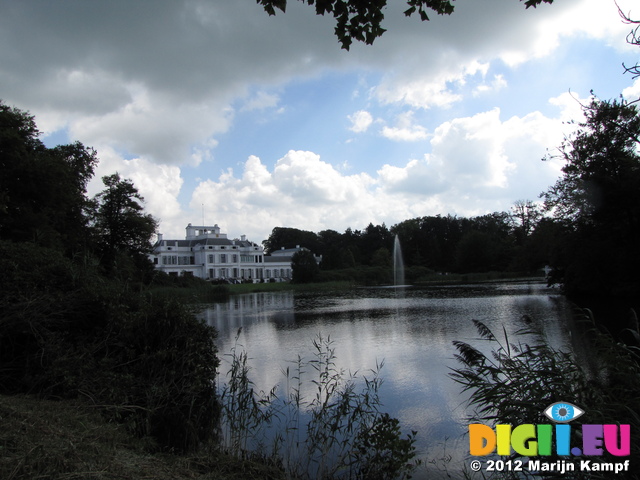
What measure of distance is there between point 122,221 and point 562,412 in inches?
1603

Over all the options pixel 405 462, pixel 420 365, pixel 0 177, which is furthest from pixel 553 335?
pixel 0 177

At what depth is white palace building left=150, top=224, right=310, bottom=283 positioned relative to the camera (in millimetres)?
78062

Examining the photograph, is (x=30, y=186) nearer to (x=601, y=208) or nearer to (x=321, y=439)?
(x=321, y=439)

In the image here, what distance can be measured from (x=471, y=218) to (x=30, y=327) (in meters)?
103

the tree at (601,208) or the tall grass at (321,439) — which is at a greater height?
the tree at (601,208)

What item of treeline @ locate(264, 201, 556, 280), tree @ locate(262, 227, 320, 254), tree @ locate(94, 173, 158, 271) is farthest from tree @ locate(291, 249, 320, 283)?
Answer: tree @ locate(262, 227, 320, 254)

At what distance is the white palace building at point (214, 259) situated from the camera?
256 ft

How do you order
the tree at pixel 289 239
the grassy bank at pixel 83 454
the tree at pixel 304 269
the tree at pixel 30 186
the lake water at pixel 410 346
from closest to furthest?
1. the grassy bank at pixel 83 454
2. the lake water at pixel 410 346
3. the tree at pixel 30 186
4. the tree at pixel 304 269
5. the tree at pixel 289 239

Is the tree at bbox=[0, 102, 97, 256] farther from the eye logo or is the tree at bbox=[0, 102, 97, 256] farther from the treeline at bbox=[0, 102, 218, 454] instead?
the eye logo

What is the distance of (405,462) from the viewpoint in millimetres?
5133

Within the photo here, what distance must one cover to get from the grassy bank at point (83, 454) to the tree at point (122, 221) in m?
36.0

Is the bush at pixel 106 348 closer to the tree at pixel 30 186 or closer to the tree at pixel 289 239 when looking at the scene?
the tree at pixel 30 186

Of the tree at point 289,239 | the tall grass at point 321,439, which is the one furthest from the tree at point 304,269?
the tall grass at point 321,439

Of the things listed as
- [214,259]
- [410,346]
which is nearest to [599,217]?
[410,346]
